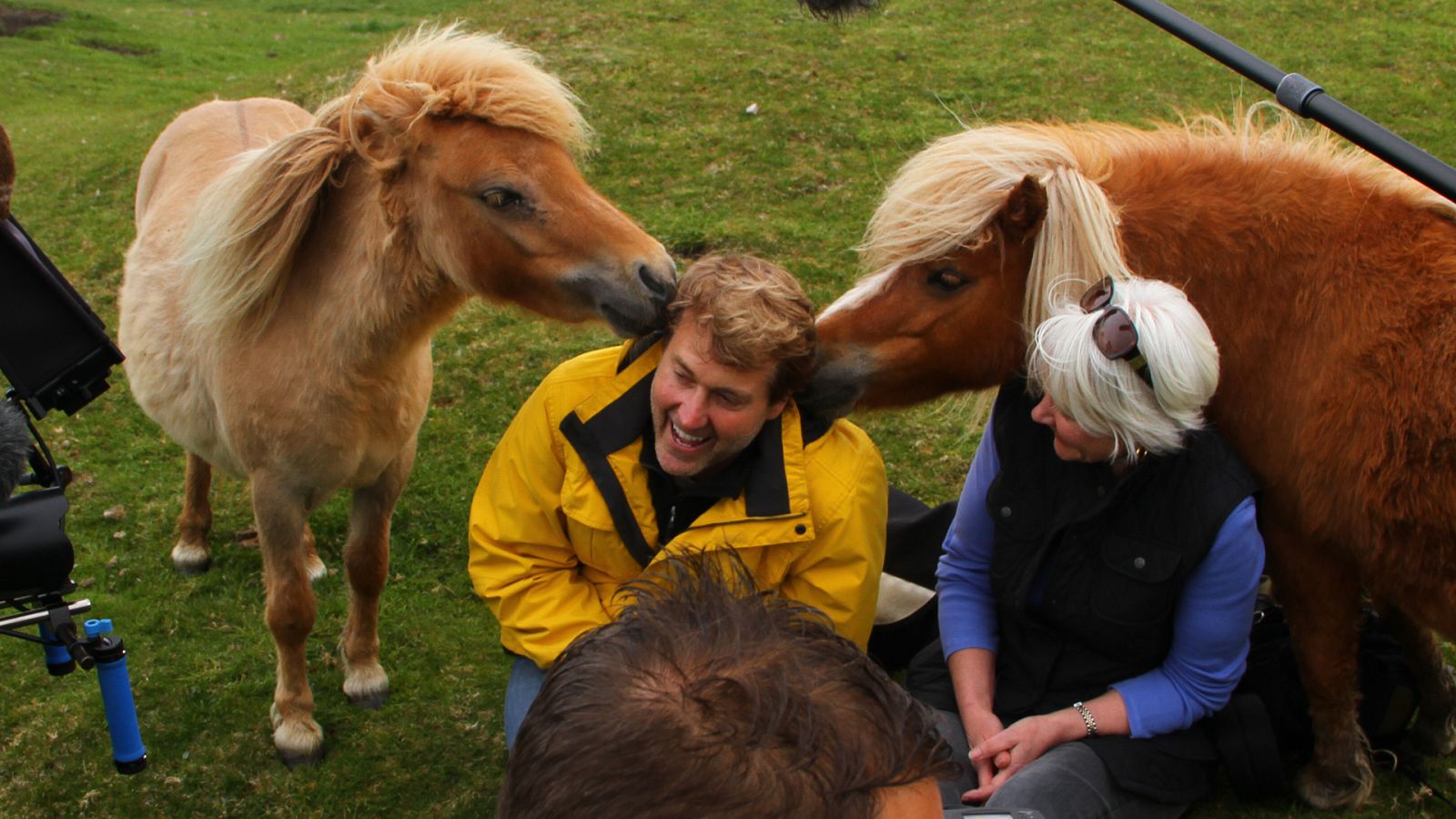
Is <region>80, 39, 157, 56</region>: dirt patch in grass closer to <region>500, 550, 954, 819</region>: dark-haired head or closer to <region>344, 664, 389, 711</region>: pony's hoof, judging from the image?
<region>344, 664, 389, 711</region>: pony's hoof

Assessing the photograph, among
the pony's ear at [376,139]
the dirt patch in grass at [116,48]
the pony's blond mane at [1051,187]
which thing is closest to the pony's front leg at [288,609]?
the pony's ear at [376,139]

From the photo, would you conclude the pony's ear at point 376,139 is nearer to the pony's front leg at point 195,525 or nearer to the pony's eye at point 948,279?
the pony's eye at point 948,279

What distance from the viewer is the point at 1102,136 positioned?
3184 mm

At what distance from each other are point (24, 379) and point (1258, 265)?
346cm

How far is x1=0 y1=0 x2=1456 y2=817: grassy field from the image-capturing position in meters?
3.87

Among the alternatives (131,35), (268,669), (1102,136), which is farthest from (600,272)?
(131,35)

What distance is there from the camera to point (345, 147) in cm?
328

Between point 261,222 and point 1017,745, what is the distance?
2611 mm

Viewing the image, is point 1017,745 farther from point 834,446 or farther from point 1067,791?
point 834,446

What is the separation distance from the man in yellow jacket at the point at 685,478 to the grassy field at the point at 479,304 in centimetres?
66

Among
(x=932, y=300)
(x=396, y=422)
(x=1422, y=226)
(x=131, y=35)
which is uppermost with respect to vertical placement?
(x=1422, y=226)

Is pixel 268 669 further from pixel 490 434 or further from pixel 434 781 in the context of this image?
pixel 490 434

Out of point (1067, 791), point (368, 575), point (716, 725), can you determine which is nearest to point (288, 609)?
point (368, 575)

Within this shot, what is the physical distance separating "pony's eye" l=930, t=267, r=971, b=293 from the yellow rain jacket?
468 millimetres
